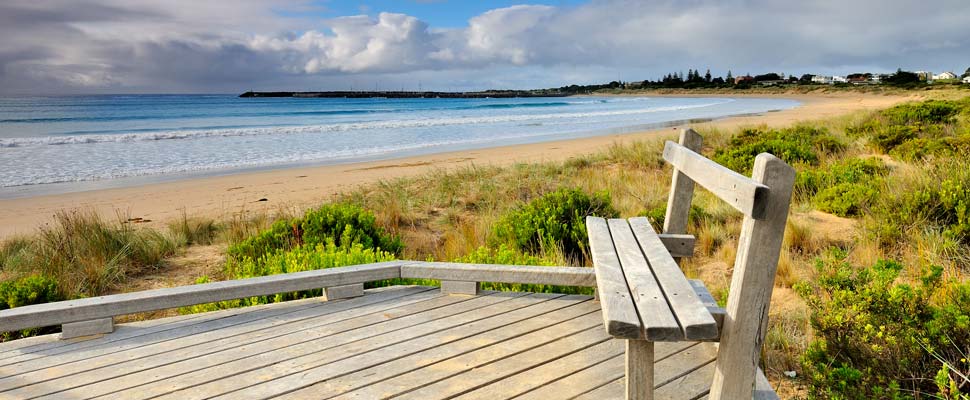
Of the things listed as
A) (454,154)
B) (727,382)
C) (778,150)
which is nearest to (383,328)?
(727,382)

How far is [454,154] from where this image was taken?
18203 mm

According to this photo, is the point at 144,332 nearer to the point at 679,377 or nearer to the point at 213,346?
the point at 213,346

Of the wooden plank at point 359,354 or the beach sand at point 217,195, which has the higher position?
the wooden plank at point 359,354

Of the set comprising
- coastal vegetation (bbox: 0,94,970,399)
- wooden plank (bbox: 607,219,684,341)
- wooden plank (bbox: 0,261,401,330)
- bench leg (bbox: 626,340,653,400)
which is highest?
wooden plank (bbox: 607,219,684,341)

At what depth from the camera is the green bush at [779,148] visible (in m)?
9.59

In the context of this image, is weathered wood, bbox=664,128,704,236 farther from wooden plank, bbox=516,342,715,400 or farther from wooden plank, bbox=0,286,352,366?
wooden plank, bbox=0,286,352,366

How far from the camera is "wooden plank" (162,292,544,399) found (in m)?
2.68

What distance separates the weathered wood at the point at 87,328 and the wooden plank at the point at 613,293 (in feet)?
9.22

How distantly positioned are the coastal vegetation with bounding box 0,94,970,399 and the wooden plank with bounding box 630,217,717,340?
0.94 m

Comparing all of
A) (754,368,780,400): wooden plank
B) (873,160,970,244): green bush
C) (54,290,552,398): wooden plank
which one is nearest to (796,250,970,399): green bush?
(754,368,780,400): wooden plank

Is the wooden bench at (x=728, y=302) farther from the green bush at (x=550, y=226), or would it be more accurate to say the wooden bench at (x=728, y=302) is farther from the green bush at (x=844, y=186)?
the green bush at (x=844, y=186)

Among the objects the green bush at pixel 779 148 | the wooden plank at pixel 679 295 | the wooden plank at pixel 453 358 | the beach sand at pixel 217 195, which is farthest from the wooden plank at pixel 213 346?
the green bush at pixel 779 148

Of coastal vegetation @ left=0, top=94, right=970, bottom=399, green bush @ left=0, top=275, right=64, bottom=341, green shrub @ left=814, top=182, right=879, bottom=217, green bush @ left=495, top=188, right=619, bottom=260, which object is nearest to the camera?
coastal vegetation @ left=0, top=94, right=970, bottom=399

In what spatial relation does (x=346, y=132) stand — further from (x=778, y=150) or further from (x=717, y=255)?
(x=717, y=255)
